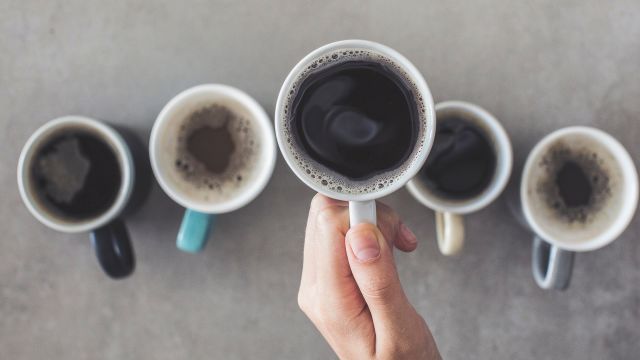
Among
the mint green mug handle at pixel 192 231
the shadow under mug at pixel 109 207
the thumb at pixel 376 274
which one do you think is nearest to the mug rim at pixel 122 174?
the shadow under mug at pixel 109 207

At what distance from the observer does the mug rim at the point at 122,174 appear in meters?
0.88

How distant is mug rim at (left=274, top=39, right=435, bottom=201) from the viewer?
0.60m

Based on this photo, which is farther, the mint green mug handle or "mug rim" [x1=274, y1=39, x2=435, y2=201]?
the mint green mug handle

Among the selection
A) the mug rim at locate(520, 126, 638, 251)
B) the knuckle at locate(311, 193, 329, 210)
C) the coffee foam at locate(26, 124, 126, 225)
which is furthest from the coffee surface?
the mug rim at locate(520, 126, 638, 251)

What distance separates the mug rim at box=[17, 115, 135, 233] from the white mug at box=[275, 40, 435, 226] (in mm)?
368

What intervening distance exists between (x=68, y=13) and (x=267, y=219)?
1.70ft

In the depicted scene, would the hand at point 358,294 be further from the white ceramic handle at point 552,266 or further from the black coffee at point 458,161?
the white ceramic handle at point 552,266

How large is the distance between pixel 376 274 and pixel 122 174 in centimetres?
49

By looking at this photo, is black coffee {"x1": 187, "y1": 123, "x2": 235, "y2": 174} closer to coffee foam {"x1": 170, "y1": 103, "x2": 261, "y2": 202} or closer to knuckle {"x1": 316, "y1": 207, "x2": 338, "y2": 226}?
coffee foam {"x1": 170, "y1": 103, "x2": 261, "y2": 202}

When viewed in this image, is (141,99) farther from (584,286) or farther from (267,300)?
(584,286)

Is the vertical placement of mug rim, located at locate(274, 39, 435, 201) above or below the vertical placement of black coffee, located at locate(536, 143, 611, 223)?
above

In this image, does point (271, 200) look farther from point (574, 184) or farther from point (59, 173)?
point (574, 184)

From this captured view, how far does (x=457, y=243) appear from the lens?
2.93 ft

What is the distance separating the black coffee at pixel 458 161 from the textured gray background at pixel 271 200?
83 mm
